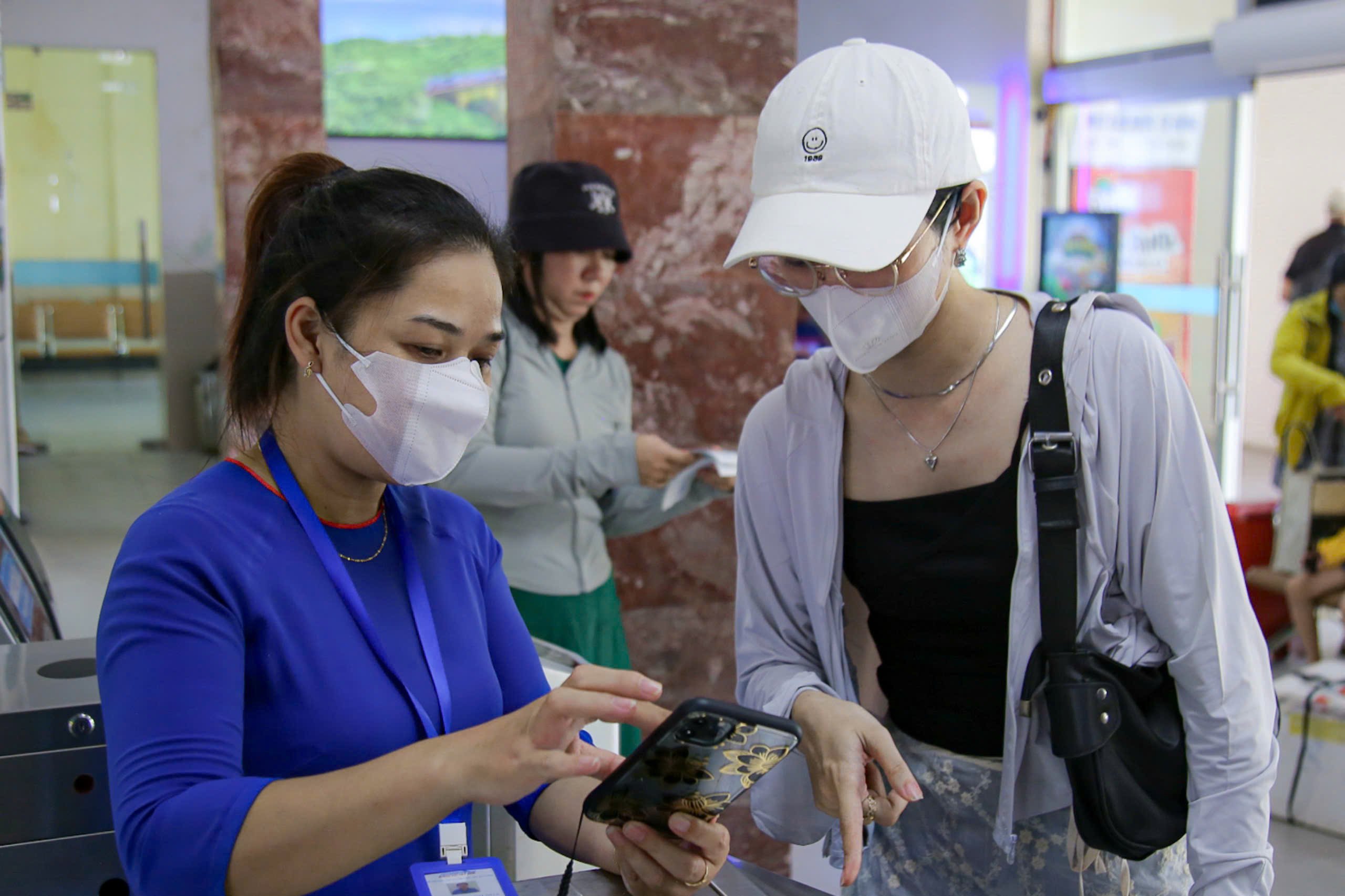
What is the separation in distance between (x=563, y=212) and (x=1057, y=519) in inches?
Result: 63.8

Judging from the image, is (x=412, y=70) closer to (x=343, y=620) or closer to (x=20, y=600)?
(x=20, y=600)

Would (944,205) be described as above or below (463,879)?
above

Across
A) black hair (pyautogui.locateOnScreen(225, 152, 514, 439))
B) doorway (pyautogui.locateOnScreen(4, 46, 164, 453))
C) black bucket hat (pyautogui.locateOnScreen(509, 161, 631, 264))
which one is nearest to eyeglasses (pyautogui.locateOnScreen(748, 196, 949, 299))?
black hair (pyautogui.locateOnScreen(225, 152, 514, 439))

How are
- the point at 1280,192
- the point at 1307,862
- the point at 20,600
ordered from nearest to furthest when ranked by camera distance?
the point at 20,600 → the point at 1307,862 → the point at 1280,192

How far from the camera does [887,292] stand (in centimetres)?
149

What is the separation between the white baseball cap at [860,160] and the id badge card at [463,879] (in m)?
0.72

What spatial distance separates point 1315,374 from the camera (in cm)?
581

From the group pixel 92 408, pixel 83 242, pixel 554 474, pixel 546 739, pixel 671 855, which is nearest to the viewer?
pixel 546 739

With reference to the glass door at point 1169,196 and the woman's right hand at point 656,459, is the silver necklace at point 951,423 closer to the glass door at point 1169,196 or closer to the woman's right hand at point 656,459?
the woman's right hand at point 656,459

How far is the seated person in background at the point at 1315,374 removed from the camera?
576 cm

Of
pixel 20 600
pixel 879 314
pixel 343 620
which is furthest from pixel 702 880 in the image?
pixel 20 600

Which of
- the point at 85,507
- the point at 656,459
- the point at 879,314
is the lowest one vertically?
the point at 85,507

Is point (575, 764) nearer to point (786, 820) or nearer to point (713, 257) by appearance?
point (786, 820)

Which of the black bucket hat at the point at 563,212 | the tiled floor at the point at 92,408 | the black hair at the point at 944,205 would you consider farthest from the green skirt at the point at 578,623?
the tiled floor at the point at 92,408
